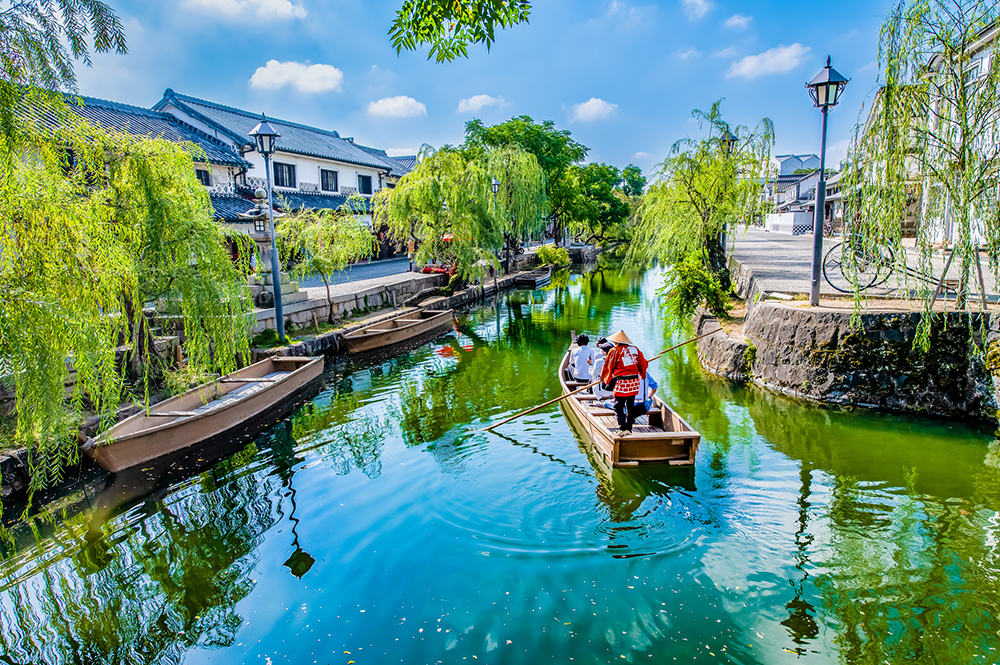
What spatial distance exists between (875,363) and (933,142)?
13.3 feet

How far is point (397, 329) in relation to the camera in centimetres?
1540

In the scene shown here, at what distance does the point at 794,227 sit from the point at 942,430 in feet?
137

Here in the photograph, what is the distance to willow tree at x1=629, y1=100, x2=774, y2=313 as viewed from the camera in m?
13.8

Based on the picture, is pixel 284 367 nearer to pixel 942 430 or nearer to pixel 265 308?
pixel 265 308

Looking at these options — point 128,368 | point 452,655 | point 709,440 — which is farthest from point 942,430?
point 128,368

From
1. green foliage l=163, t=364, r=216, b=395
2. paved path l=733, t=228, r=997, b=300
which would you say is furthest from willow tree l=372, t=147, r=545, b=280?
green foliage l=163, t=364, r=216, b=395

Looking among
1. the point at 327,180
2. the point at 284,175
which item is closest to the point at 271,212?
the point at 284,175

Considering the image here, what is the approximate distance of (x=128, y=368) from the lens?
31.2 ft

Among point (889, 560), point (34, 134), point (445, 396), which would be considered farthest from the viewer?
point (445, 396)

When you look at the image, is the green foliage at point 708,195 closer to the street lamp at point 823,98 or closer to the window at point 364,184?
the street lamp at point 823,98

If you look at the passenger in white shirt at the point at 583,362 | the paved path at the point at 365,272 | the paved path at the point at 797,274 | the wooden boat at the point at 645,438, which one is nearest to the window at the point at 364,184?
the paved path at the point at 365,272

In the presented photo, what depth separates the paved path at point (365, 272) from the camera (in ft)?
74.2

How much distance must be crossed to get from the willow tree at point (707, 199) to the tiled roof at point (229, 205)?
532 inches

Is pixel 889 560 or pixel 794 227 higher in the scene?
pixel 794 227
